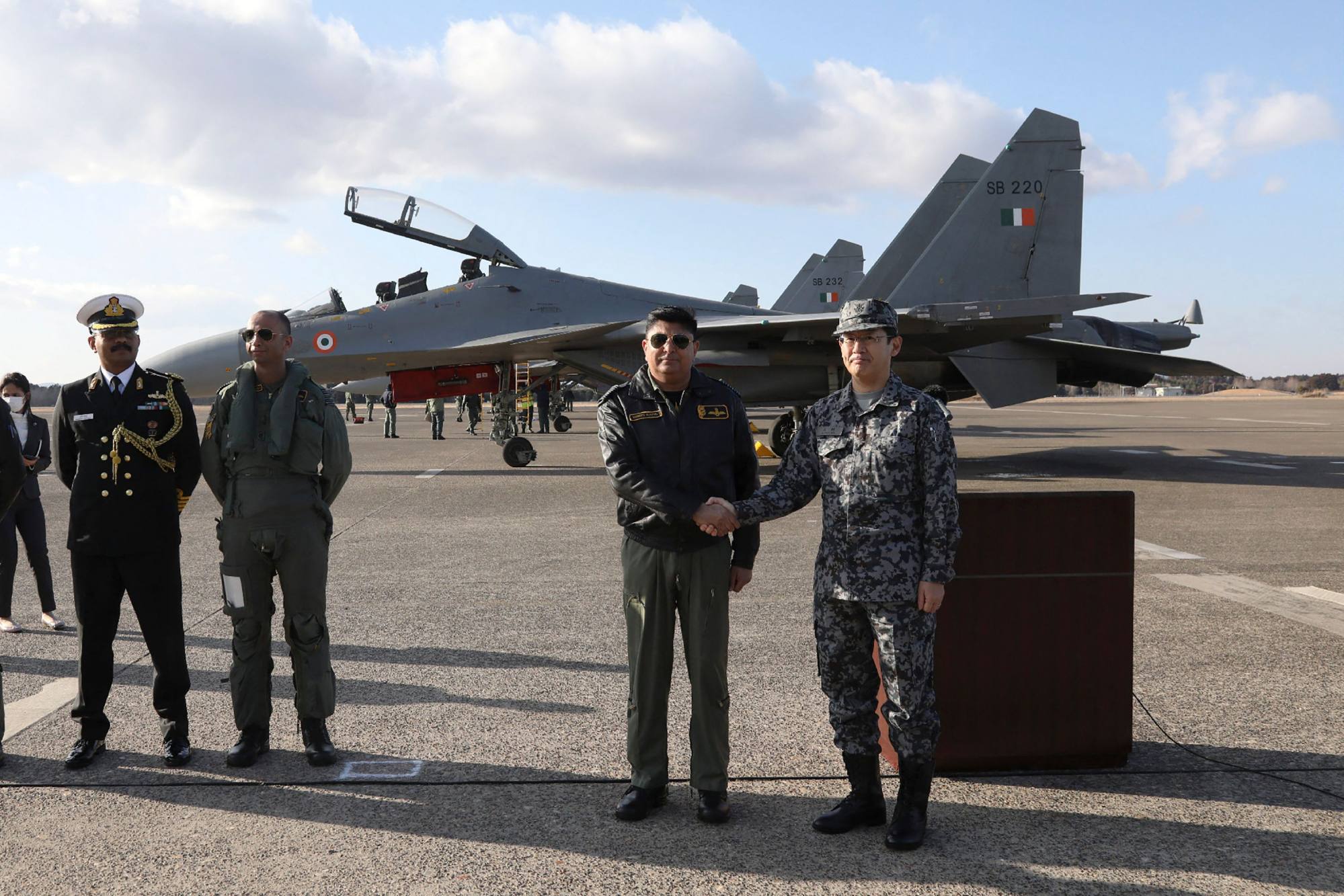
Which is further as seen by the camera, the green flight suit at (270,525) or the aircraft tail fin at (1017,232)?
the aircraft tail fin at (1017,232)

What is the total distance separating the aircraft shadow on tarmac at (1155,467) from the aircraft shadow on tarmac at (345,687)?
10.3 meters

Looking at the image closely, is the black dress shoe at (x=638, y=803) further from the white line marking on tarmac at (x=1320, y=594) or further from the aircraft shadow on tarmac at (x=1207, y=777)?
the white line marking on tarmac at (x=1320, y=594)

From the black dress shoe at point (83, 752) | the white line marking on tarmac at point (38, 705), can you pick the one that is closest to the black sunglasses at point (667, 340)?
the black dress shoe at point (83, 752)

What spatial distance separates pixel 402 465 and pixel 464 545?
9.65 meters

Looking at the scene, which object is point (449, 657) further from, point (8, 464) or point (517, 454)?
point (517, 454)

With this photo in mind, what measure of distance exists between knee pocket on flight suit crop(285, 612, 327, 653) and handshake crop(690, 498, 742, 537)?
169 centimetres

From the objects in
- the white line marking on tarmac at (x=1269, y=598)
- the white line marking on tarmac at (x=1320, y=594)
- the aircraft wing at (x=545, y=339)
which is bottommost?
the white line marking on tarmac at (x=1320, y=594)

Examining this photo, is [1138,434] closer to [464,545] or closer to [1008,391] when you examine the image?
[1008,391]

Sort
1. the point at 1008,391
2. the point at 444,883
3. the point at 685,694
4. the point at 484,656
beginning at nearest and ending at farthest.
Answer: the point at 444,883 < the point at 685,694 < the point at 484,656 < the point at 1008,391

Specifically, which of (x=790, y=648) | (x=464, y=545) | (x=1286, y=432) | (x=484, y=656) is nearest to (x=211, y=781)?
(x=484, y=656)

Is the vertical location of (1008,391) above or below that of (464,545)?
above

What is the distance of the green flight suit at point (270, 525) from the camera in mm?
4004

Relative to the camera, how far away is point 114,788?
374cm

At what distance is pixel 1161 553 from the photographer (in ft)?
28.3
